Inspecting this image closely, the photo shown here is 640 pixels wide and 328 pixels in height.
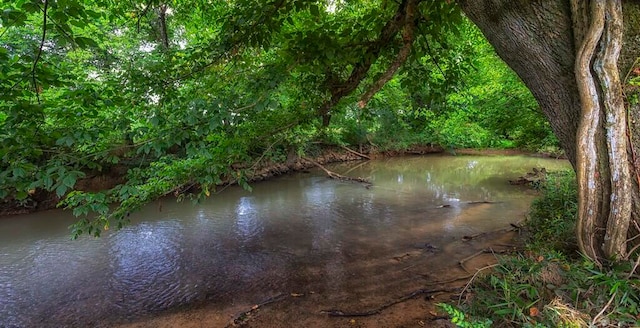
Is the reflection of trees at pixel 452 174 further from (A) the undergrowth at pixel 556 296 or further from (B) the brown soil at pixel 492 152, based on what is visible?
(A) the undergrowth at pixel 556 296

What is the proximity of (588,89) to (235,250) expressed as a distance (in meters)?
4.88

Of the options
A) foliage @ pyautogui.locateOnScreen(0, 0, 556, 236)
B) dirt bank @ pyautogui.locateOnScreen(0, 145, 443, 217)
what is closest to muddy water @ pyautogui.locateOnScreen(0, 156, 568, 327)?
dirt bank @ pyautogui.locateOnScreen(0, 145, 443, 217)

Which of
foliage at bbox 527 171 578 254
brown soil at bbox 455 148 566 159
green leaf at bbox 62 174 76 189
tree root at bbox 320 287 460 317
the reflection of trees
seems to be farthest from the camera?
brown soil at bbox 455 148 566 159

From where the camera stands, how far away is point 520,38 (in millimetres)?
1818

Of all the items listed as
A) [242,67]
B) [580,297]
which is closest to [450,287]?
[580,297]

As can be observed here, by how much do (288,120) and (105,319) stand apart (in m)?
2.84

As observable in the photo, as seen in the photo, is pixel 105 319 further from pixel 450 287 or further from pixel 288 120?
pixel 450 287

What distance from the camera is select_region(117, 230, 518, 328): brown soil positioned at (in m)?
3.23

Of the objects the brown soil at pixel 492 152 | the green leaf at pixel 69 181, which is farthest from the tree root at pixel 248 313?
the brown soil at pixel 492 152

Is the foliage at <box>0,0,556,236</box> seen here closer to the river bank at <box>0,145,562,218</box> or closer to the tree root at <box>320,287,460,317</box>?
the river bank at <box>0,145,562,218</box>

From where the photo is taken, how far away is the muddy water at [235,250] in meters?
3.99

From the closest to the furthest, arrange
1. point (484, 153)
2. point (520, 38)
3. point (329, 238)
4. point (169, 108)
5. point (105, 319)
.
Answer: point (520, 38) < point (169, 108) < point (105, 319) < point (329, 238) < point (484, 153)

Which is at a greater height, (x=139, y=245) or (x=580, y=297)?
(x=580, y=297)

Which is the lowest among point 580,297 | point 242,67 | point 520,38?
point 580,297
